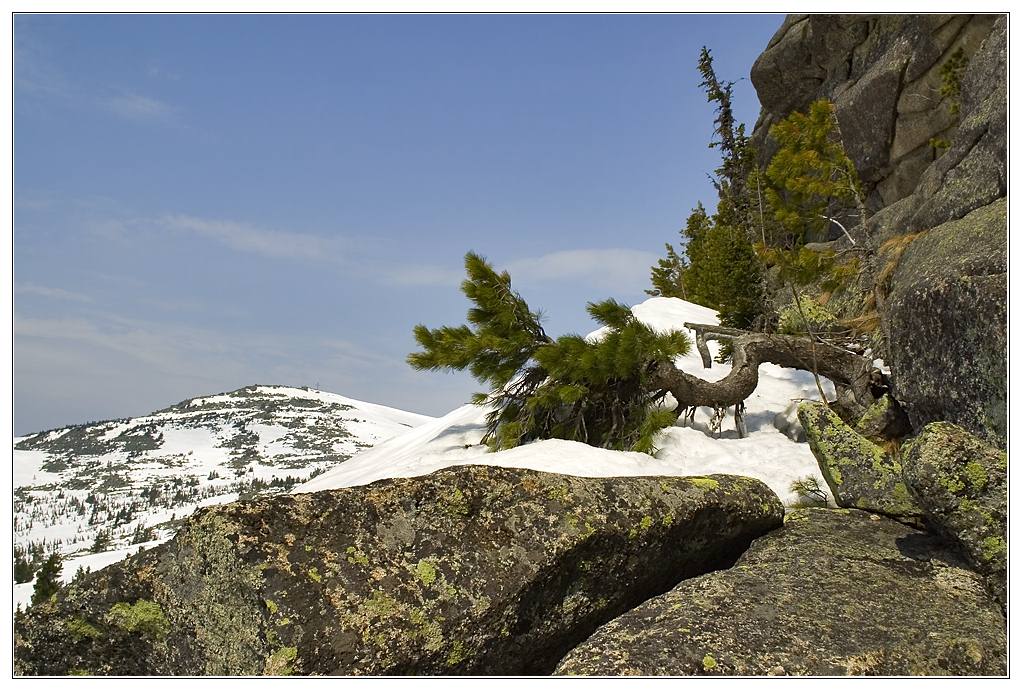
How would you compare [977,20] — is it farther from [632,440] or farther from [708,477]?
[708,477]

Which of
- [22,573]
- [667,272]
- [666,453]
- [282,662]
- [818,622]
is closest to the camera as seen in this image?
[282,662]

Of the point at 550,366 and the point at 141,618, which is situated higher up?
the point at 550,366

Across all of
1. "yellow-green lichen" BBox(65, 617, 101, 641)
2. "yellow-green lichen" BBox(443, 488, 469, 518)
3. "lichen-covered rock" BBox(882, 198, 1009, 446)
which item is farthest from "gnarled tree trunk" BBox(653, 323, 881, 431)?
"yellow-green lichen" BBox(65, 617, 101, 641)

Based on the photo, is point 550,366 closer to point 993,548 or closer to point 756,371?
point 756,371

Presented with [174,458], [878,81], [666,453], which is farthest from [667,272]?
[174,458]

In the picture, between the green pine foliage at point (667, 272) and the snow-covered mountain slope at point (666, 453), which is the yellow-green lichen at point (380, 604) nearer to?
the snow-covered mountain slope at point (666, 453)

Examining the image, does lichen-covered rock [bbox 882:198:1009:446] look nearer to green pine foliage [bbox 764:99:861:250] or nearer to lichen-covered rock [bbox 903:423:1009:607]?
lichen-covered rock [bbox 903:423:1009:607]

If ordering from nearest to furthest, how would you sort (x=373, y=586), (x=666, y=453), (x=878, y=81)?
(x=373, y=586) < (x=666, y=453) < (x=878, y=81)

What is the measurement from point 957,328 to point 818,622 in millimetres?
3337

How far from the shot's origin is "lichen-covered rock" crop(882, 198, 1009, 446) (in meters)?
5.77

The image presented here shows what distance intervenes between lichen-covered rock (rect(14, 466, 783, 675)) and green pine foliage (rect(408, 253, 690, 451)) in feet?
16.6

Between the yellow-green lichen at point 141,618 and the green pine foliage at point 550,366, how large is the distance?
6.80 metres

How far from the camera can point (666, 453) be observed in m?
9.78

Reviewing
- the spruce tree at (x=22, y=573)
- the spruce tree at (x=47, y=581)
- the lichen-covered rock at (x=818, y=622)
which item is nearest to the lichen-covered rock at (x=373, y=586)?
the lichen-covered rock at (x=818, y=622)
